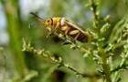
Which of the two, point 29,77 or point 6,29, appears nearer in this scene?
point 29,77

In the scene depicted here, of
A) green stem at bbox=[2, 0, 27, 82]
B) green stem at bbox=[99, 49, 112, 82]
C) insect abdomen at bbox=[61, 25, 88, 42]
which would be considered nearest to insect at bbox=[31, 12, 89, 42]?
insect abdomen at bbox=[61, 25, 88, 42]

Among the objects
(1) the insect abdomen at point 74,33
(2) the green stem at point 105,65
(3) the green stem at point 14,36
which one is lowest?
(2) the green stem at point 105,65

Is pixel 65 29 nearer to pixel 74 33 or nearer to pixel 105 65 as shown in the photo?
pixel 74 33

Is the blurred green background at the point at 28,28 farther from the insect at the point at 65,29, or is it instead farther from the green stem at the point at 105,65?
the green stem at the point at 105,65

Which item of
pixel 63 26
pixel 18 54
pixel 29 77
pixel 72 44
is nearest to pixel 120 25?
pixel 63 26

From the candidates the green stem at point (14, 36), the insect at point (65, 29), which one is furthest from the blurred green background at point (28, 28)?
the insect at point (65, 29)

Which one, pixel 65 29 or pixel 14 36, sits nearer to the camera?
pixel 65 29

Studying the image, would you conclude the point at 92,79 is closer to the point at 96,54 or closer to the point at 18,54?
the point at 18,54

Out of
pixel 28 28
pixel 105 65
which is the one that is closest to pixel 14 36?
pixel 28 28
